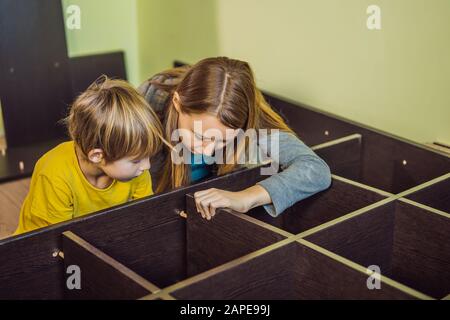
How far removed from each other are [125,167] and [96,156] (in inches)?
2.9

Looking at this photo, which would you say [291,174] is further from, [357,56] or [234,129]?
[357,56]

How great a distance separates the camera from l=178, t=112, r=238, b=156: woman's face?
1.68m

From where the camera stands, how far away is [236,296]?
129 centimetres

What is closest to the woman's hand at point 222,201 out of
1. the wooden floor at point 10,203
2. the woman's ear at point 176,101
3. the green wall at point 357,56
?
the woman's ear at point 176,101

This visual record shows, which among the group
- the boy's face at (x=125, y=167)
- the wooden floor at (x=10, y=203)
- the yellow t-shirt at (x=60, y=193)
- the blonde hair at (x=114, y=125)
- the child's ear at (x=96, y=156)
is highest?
the blonde hair at (x=114, y=125)

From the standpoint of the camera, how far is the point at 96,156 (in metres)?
→ 1.65

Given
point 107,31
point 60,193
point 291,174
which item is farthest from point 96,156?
point 107,31

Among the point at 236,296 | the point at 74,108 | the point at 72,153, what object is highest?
the point at 74,108

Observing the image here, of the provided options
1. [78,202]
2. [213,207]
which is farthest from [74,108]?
[213,207]

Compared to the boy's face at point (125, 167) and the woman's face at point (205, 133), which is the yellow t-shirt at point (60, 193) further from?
the woman's face at point (205, 133)

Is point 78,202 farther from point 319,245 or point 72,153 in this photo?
point 319,245

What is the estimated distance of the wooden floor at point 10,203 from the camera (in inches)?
93.1

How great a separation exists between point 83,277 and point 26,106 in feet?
4.94

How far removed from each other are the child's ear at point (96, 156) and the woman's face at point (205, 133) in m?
0.22
